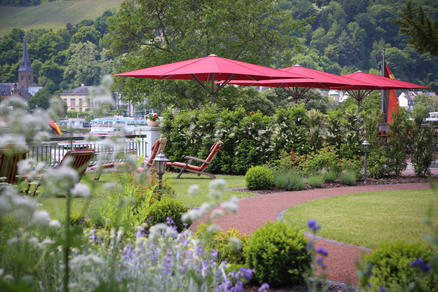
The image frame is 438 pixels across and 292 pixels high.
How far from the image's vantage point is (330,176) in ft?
34.9

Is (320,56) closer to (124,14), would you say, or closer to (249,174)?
(124,14)

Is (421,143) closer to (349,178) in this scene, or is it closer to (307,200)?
(349,178)

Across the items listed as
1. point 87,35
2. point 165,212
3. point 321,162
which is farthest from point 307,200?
point 87,35

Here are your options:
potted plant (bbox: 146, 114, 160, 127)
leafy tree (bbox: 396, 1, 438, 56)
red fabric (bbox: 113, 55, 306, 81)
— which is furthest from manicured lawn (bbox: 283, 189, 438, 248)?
potted plant (bbox: 146, 114, 160, 127)

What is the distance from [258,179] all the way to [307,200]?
1.47 m

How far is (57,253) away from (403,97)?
117 meters

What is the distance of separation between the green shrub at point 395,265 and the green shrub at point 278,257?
2.11 ft

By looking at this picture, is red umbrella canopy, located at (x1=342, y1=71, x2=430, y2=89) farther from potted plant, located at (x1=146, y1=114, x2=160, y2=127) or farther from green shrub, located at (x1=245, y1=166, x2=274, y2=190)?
green shrub, located at (x1=245, y1=166, x2=274, y2=190)

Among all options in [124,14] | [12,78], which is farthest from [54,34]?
[124,14]

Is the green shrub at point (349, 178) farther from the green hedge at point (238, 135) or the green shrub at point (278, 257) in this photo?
the green shrub at point (278, 257)

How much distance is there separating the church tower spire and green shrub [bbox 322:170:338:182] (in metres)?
109

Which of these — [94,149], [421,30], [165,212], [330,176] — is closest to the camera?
[421,30]

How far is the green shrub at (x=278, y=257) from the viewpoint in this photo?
12.3ft

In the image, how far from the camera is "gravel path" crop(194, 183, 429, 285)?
4195mm
